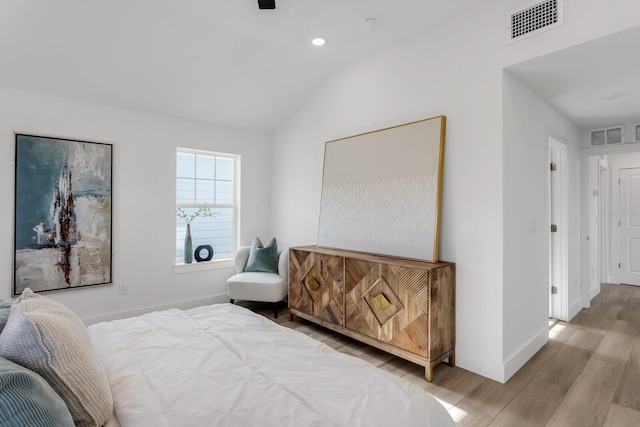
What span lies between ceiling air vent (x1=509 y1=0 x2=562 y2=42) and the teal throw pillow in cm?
325

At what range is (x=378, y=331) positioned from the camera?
9.09ft

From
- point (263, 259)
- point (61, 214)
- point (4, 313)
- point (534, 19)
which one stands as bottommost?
point (263, 259)

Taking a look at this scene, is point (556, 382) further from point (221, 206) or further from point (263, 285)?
point (221, 206)

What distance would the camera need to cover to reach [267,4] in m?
2.51

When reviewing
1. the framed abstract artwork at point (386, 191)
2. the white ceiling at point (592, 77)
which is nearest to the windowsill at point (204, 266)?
the framed abstract artwork at point (386, 191)

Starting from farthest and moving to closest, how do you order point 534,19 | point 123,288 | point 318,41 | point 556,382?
Answer: 1. point 123,288
2. point 318,41
3. point 556,382
4. point 534,19

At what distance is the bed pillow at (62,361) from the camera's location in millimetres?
932

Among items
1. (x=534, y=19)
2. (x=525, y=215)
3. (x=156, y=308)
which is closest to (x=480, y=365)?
(x=525, y=215)

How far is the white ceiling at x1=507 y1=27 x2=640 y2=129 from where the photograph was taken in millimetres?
2131

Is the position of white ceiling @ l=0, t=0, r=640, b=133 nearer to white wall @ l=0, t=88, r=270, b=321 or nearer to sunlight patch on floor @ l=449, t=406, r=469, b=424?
white wall @ l=0, t=88, r=270, b=321

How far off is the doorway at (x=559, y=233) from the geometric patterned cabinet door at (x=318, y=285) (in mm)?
2498

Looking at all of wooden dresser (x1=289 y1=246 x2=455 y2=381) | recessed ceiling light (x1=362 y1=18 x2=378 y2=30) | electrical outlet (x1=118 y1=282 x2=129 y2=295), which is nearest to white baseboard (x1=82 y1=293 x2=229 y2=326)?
electrical outlet (x1=118 y1=282 x2=129 y2=295)

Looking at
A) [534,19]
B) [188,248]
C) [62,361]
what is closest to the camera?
[62,361]

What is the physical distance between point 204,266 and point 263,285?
0.94 m
